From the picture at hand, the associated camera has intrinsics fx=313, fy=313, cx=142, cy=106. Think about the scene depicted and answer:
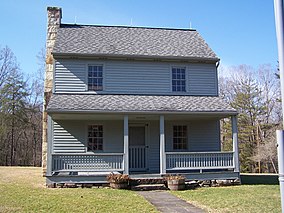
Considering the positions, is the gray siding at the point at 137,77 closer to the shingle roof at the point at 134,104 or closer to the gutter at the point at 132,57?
the gutter at the point at 132,57

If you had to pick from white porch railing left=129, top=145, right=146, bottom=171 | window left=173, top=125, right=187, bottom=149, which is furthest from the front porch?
window left=173, top=125, right=187, bottom=149

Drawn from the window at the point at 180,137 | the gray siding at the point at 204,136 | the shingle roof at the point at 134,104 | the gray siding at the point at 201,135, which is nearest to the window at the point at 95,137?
the shingle roof at the point at 134,104

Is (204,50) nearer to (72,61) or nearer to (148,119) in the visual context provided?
(148,119)

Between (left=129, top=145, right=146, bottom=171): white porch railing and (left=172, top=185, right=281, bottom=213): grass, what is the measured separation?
12.2ft

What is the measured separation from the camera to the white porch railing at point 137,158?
14.8 meters

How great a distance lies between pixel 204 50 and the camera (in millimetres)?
16203

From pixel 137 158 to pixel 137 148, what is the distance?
0.47m

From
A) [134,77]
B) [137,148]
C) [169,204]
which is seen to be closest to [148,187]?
[137,148]

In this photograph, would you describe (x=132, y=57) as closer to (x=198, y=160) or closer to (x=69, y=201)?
(x=198, y=160)

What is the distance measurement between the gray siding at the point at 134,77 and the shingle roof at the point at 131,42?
506 mm

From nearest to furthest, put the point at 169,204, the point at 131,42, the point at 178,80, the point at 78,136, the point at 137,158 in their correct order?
the point at 169,204 → the point at 78,136 → the point at 137,158 → the point at 178,80 → the point at 131,42

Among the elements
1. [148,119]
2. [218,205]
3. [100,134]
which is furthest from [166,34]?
[218,205]

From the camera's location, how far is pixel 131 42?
53.8 feet

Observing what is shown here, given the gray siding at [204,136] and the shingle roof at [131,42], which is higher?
the shingle roof at [131,42]
